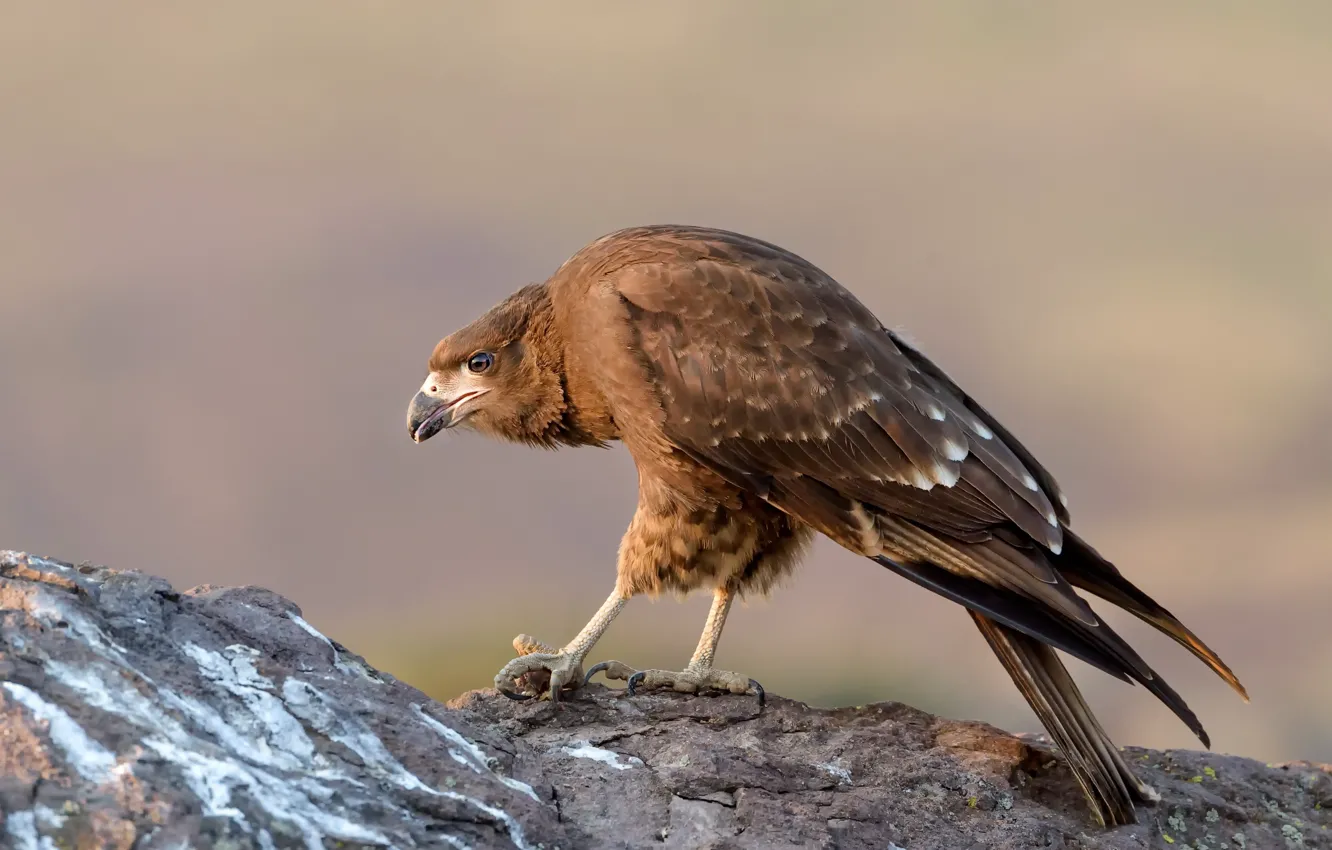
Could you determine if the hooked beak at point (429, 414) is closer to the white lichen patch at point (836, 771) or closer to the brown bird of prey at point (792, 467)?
the brown bird of prey at point (792, 467)

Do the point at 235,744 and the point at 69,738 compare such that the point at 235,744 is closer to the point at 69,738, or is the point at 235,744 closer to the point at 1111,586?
the point at 69,738

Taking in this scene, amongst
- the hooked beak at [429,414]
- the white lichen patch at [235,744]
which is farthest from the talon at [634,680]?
the white lichen patch at [235,744]

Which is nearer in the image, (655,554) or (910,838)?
(910,838)

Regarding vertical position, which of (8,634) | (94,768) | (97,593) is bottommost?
(94,768)

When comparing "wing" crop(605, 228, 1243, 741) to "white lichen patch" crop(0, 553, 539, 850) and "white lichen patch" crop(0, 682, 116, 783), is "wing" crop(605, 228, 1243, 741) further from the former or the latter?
"white lichen patch" crop(0, 682, 116, 783)

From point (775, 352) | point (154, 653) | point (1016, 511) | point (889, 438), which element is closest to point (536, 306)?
point (775, 352)

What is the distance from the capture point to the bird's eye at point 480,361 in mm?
5133

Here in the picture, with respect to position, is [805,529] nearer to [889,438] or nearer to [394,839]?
[889,438]

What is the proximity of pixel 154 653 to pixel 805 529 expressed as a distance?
2480 millimetres

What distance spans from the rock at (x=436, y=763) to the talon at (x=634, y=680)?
114 millimetres

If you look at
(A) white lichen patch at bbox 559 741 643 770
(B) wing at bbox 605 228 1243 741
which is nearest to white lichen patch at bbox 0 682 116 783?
(A) white lichen patch at bbox 559 741 643 770

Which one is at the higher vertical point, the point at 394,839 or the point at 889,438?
the point at 889,438

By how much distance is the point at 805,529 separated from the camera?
4812 mm

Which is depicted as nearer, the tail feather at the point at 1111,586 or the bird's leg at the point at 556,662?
the tail feather at the point at 1111,586
